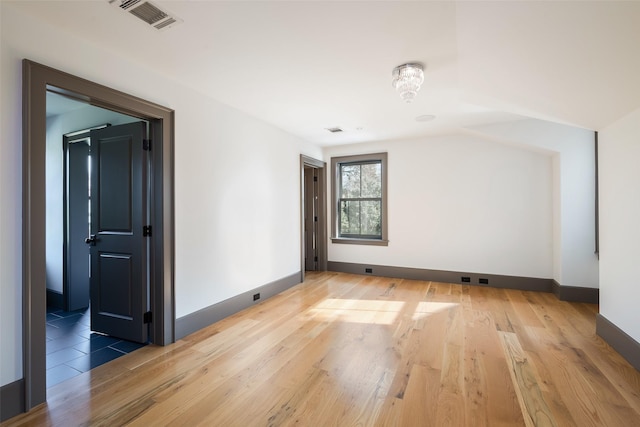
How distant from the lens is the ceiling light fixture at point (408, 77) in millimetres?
2596

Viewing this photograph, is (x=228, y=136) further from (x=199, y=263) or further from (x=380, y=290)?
(x=380, y=290)

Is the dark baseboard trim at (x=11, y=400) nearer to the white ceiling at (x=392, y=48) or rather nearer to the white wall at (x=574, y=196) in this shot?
the white ceiling at (x=392, y=48)

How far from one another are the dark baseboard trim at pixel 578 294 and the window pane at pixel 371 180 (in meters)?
3.11

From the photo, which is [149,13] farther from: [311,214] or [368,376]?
[311,214]

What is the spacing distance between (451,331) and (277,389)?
1957 millimetres

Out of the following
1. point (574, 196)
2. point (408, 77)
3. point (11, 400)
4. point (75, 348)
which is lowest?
point (75, 348)

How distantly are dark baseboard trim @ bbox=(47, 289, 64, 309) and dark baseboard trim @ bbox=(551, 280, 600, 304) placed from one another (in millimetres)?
6829

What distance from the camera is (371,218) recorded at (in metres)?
5.85

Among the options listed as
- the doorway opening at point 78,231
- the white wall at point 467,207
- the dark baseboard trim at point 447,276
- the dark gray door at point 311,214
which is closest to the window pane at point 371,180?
the white wall at point 467,207

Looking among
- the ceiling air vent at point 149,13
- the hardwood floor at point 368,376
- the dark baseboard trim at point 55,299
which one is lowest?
the hardwood floor at point 368,376

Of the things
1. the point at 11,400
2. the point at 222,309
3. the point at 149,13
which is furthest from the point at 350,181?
the point at 11,400

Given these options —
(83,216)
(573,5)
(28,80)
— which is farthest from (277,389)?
(83,216)

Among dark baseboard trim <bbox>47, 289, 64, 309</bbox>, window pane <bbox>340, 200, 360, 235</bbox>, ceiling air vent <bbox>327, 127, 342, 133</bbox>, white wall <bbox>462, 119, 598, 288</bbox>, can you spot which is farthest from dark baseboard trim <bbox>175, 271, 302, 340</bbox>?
white wall <bbox>462, 119, 598, 288</bbox>

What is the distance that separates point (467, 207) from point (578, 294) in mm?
1859
